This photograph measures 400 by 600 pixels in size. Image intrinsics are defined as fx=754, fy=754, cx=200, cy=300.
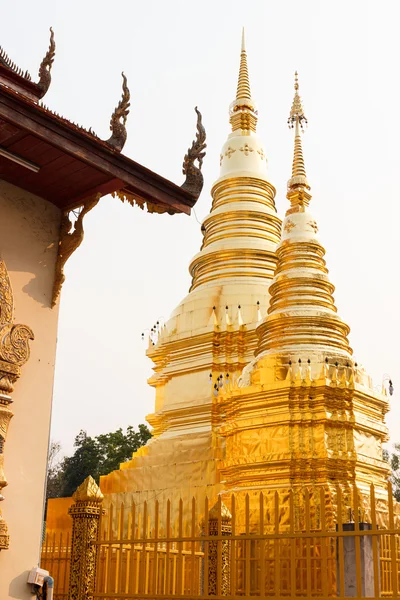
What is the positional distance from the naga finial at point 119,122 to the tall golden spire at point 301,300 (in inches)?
406

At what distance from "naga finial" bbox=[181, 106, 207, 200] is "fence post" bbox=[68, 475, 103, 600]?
302 centimetres

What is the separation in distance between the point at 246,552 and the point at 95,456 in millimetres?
28118

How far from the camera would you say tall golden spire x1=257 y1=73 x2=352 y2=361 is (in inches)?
630

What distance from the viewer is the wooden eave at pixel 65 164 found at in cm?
520

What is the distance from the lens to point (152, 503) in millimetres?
15664

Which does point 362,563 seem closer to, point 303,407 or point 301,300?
point 303,407

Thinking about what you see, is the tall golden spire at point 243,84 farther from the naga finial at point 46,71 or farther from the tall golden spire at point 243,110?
the naga finial at point 46,71

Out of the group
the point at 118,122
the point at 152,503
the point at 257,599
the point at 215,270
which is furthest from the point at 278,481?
the point at 118,122

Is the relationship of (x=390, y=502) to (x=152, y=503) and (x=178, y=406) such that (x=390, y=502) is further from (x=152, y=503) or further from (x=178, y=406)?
(x=178, y=406)

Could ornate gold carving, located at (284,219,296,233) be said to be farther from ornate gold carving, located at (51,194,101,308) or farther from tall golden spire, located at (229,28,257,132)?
ornate gold carving, located at (51,194,101,308)

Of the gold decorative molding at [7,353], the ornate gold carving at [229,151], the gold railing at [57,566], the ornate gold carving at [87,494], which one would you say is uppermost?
the ornate gold carving at [229,151]

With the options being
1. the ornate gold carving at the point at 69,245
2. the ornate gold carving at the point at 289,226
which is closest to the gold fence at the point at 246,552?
the ornate gold carving at the point at 69,245

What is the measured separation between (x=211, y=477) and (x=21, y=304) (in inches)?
411

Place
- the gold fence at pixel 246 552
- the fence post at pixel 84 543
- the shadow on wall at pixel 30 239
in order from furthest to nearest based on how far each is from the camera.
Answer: the fence post at pixel 84 543 → the shadow on wall at pixel 30 239 → the gold fence at pixel 246 552
